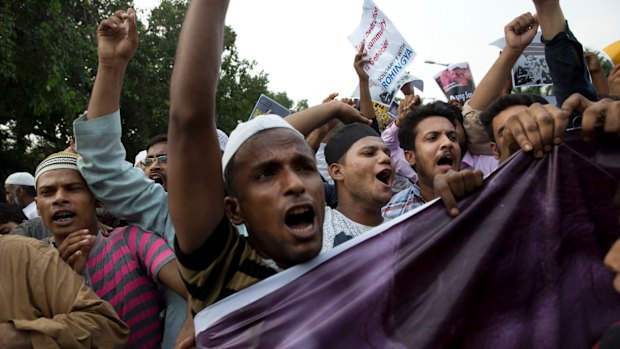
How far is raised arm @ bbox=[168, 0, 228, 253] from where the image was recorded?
169 centimetres

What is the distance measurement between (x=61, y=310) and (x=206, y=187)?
44.2 inches

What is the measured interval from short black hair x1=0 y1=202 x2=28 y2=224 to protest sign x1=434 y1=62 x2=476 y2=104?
3964 mm

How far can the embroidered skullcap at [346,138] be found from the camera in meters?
3.83

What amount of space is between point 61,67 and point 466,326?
1065cm

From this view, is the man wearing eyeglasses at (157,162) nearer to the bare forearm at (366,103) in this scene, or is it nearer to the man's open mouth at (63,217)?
the man's open mouth at (63,217)

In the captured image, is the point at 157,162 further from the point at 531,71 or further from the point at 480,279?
the point at 531,71

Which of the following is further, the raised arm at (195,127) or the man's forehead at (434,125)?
the man's forehead at (434,125)

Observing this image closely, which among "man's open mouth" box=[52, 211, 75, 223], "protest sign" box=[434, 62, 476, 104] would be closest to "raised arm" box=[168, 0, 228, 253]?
"man's open mouth" box=[52, 211, 75, 223]

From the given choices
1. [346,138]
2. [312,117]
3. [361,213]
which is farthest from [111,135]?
[346,138]

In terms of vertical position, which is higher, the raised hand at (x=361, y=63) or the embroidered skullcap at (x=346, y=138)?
the raised hand at (x=361, y=63)

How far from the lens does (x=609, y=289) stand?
1.77 m

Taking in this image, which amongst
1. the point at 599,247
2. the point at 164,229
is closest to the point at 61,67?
the point at 164,229

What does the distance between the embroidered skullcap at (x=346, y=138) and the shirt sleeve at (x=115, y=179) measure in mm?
1339

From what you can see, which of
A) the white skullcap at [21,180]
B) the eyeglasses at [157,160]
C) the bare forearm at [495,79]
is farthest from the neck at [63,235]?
the white skullcap at [21,180]
